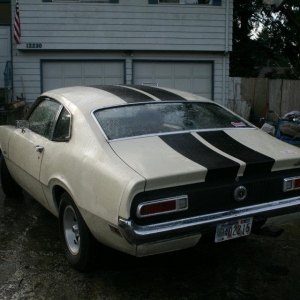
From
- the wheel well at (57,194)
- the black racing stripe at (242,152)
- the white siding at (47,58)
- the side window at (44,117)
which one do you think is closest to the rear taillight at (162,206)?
the black racing stripe at (242,152)

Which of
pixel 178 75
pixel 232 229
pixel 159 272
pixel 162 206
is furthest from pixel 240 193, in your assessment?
pixel 178 75

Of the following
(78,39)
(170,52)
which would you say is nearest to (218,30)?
(170,52)

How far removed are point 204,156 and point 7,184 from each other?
11.3 feet

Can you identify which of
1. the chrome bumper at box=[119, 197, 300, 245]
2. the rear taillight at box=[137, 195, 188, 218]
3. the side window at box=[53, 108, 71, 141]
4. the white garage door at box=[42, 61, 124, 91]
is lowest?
the chrome bumper at box=[119, 197, 300, 245]

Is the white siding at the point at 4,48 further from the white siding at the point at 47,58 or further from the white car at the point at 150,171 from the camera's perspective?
the white car at the point at 150,171

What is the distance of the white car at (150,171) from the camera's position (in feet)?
11.3

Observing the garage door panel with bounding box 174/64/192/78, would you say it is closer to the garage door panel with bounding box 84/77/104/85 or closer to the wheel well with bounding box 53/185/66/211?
the garage door panel with bounding box 84/77/104/85

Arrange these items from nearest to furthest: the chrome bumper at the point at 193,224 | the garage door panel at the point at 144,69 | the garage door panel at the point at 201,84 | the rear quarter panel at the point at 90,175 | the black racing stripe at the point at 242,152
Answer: the chrome bumper at the point at 193,224
the rear quarter panel at the point at 90,175
the black racing stripe at the point at 242,152
the garage door panel at the point at 144,69
the garage door panel at the point at 201,84

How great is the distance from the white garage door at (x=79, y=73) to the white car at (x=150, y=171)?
10.3 metres

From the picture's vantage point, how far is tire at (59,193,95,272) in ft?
13.0

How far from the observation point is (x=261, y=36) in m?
24.6

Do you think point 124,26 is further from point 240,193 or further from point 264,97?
point 240,193

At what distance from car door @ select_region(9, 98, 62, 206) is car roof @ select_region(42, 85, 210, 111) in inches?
6.6

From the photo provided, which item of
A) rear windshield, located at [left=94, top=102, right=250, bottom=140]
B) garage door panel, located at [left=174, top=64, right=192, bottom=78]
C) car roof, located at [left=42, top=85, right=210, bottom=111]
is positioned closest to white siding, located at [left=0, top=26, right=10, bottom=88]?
garage door panel, located at [left=174, top=64, right=192, bottom=78]
